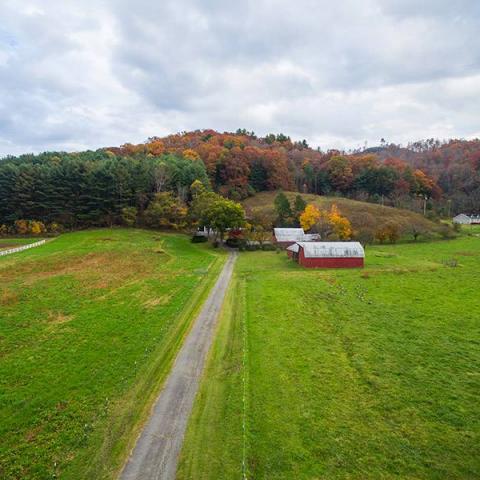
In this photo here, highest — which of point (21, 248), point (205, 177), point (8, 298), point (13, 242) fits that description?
point (205, 177)

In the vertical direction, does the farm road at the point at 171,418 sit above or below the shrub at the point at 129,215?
below

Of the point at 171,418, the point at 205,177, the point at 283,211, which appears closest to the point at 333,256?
the point at 283,211

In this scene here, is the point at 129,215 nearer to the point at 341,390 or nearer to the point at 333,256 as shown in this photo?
the point at 333,256

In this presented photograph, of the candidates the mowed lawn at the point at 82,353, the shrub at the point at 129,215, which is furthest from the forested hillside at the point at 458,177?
the mowed lawn at the point at 82,353

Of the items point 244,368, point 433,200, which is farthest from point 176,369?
point 433,200

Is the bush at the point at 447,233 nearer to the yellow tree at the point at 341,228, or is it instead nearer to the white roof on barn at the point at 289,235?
the yellow tree at the point at 341,228

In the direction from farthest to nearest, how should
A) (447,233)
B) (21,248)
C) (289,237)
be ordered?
(447,233) → (289,237) → (21,248)

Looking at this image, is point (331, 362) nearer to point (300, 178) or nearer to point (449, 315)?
point (449, 315)
